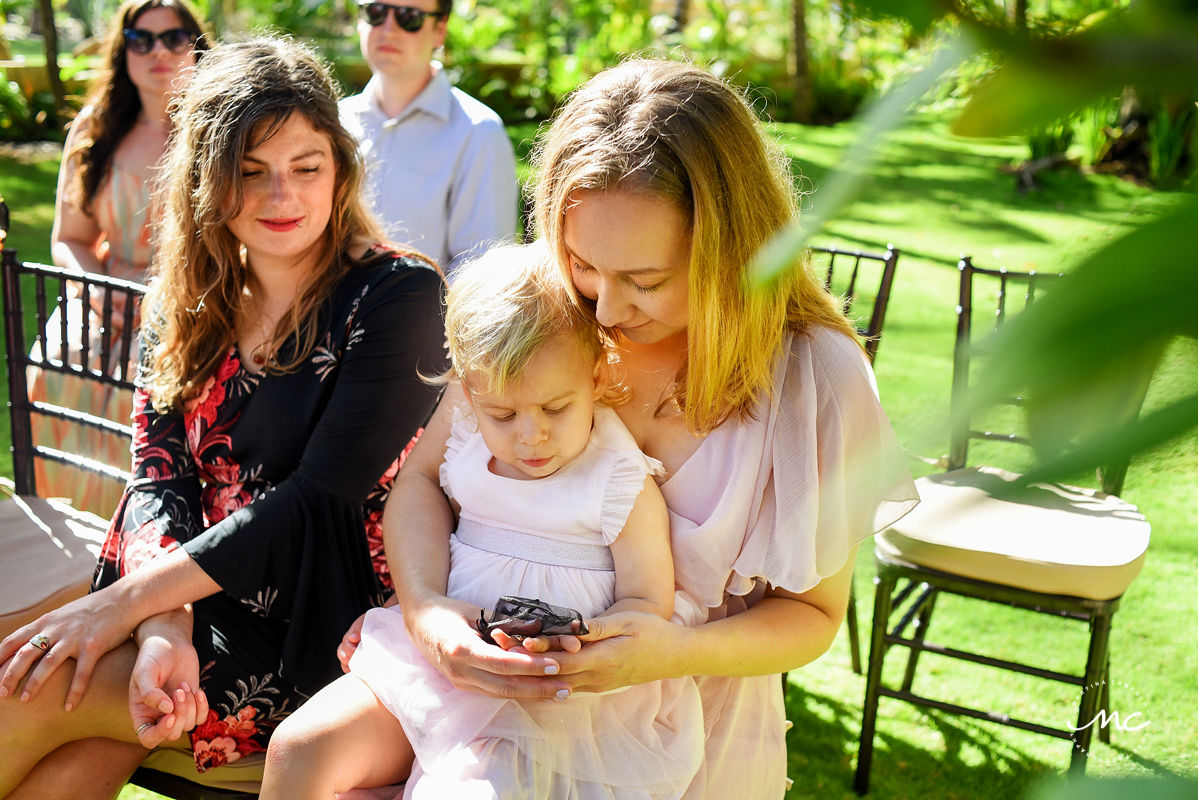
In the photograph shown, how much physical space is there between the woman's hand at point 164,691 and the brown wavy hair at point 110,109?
2.63 meters

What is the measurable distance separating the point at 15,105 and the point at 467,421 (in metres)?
10.2

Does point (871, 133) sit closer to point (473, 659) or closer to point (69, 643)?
point (473, 659)

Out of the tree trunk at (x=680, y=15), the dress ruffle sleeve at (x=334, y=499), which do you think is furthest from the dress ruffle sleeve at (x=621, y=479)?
the tree trunk at (x=680, y=15)

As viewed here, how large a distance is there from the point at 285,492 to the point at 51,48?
361 inches

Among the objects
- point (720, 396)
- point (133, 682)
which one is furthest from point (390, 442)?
point (720, 396)

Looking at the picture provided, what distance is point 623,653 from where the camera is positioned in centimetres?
157

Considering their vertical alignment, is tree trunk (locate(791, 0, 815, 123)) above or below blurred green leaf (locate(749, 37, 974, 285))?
above

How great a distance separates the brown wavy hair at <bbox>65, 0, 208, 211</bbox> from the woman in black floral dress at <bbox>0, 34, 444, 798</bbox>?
1.81 meters

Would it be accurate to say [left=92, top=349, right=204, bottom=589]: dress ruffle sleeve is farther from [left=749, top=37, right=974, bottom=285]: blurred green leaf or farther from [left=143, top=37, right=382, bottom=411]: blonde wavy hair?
[left=749, top=37, right=974, bottom=285]: blurred green leaf

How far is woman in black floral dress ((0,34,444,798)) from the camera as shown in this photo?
198 cm

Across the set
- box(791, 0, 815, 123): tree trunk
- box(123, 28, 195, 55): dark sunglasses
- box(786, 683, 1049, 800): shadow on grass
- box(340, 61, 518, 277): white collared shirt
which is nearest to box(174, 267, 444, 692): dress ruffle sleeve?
box(786, 683, 1049, 800): shadow on grass

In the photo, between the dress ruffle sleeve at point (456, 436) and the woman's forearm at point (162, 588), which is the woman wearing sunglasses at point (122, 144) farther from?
the dress ruffle sleeve at point (456, 436)

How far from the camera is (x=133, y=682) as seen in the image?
1879mm

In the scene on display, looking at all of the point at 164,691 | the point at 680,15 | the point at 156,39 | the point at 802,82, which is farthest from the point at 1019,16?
the point at 680,15
